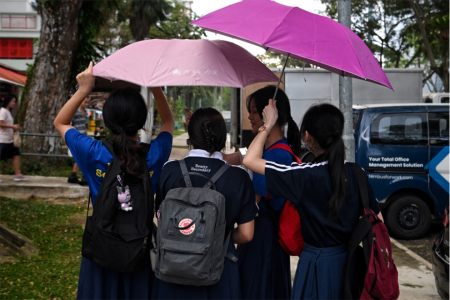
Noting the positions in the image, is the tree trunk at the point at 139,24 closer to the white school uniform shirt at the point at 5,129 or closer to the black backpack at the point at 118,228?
the white school uniform shirt at the point at 5,129

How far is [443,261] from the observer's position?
13.0ft

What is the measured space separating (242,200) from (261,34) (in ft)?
2.92

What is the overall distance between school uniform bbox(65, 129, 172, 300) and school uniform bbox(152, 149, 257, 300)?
0.19m

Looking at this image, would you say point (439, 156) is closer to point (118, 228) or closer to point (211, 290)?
point (211, 290)

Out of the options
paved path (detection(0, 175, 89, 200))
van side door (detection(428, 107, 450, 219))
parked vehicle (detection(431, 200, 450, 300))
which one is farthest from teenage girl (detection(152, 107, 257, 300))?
paved path (detection(0, 175, 89, 200))

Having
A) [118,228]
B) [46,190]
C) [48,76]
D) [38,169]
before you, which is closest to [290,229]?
[118,228]

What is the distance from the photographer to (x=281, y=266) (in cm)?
282

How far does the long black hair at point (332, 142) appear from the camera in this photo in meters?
2.37

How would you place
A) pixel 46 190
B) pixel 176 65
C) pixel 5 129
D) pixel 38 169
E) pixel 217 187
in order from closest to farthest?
pixel 217 187, pixel 176 65, pixel 46 190, pixel 5 129, pixel 38 169

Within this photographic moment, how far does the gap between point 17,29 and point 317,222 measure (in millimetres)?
36679

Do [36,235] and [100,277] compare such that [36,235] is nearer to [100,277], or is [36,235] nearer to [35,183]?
[35,183]

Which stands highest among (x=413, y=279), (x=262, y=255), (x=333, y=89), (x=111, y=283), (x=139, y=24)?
(x=139, y=24)

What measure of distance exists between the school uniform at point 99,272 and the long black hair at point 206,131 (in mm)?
316

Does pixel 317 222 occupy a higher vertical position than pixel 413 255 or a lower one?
higher
